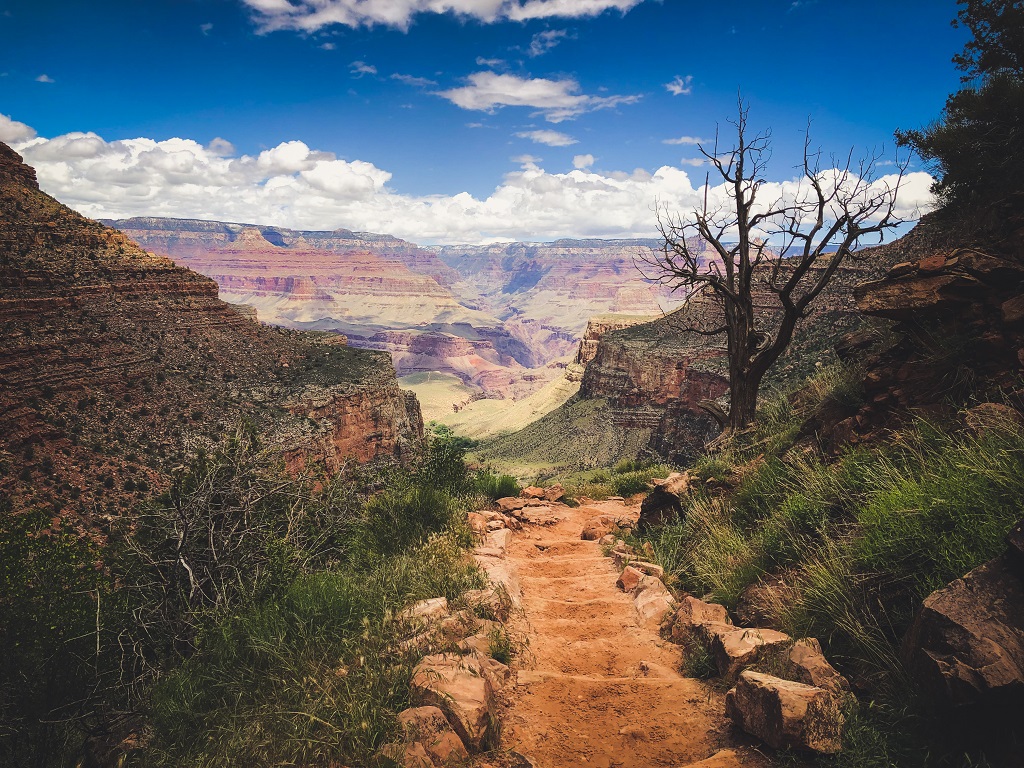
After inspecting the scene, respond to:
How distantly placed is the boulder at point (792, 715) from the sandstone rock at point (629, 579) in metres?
2.95

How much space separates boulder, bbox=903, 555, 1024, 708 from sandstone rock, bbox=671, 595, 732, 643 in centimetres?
192

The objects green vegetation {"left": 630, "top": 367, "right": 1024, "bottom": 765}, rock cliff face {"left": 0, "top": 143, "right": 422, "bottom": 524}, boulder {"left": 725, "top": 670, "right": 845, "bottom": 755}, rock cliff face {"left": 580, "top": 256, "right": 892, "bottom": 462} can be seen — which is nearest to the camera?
boulder {"left": 725, "top": 670, "right": 845, "bottom": 755}

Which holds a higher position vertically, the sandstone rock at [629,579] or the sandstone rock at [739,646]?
the sandstone rock at [739,646]

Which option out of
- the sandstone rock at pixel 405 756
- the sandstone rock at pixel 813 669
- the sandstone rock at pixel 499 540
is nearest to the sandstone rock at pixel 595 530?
the sandstone rock at pixel 499 540

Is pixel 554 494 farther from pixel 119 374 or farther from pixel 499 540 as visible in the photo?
pixel 119 374

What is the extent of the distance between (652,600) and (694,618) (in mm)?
836

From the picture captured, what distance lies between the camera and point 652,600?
5.55m

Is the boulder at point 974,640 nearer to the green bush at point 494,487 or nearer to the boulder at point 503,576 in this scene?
the boulder at point 503,576

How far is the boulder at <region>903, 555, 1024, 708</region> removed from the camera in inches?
92.4

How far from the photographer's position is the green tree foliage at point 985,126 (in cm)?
1132

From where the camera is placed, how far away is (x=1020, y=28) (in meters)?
13.1

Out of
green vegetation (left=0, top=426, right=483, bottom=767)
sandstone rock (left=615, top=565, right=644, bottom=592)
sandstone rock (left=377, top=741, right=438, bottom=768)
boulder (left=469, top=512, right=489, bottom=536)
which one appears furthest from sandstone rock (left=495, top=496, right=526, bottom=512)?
sandstone rock (left=377, top=741, right=438, bottom=768)

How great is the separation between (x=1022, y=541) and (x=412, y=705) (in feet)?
11.9

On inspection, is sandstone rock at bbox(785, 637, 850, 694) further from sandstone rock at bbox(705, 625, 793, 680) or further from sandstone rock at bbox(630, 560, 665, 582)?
sandstone rock at bbox(630, 560, 665, 582)
